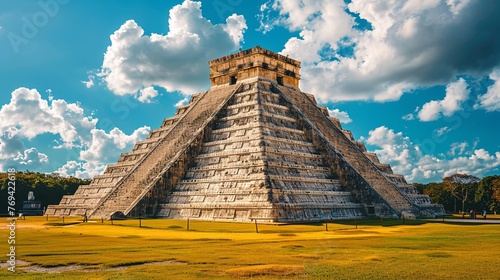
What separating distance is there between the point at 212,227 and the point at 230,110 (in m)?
15.0

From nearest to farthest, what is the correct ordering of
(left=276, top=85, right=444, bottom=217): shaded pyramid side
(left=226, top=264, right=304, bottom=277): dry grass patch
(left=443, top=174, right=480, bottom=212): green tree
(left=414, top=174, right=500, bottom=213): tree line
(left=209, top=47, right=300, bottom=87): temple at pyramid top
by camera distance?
(left=226, top=264, right=304, bottom=277): dry grass patch, (left=276, top=85, right=444, bottom=217): shaded pyramid side, (left=209, top=47, right=300, bottom=87): temple at pyramid top, (left=414, top=174, right=500, bottom=213): tree line, (left=443, top=174, right=480, bottom=212): green tree

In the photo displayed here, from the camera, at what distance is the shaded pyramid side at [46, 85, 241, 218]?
1206 inches

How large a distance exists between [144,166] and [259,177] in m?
11.0

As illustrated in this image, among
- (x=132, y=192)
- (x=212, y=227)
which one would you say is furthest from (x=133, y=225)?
(x=132, y=192)

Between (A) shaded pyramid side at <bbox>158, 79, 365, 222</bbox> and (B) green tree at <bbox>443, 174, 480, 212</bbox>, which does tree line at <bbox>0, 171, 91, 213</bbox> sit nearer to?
(A) shaded pyramid side at <bbox>158, 79, 365, 222</bbox>

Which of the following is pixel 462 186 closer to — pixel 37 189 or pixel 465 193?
pixel 465 193

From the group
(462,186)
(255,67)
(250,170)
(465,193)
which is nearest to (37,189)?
(255,67)

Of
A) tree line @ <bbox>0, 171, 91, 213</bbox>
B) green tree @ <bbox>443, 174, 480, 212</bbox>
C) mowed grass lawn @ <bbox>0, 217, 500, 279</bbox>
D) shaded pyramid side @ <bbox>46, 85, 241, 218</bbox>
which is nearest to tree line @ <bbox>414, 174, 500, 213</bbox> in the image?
green tree @ <bbox>443, 174, 480, 212</bbox>

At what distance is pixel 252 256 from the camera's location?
12414 millimetres

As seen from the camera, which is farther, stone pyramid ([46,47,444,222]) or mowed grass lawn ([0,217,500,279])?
stone pyramid ([46,47,444,222])

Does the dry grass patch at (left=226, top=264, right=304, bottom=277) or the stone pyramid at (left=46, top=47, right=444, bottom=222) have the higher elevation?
the stone pyramid at (left=46, top=47, right=444, bottom=222)

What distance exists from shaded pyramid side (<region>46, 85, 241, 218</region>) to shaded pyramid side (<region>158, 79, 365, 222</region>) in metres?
1.82

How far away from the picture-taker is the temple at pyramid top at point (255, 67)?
131 feet

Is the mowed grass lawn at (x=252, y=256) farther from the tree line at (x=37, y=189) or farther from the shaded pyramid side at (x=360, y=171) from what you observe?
the tree line at (x=37, y=189)
